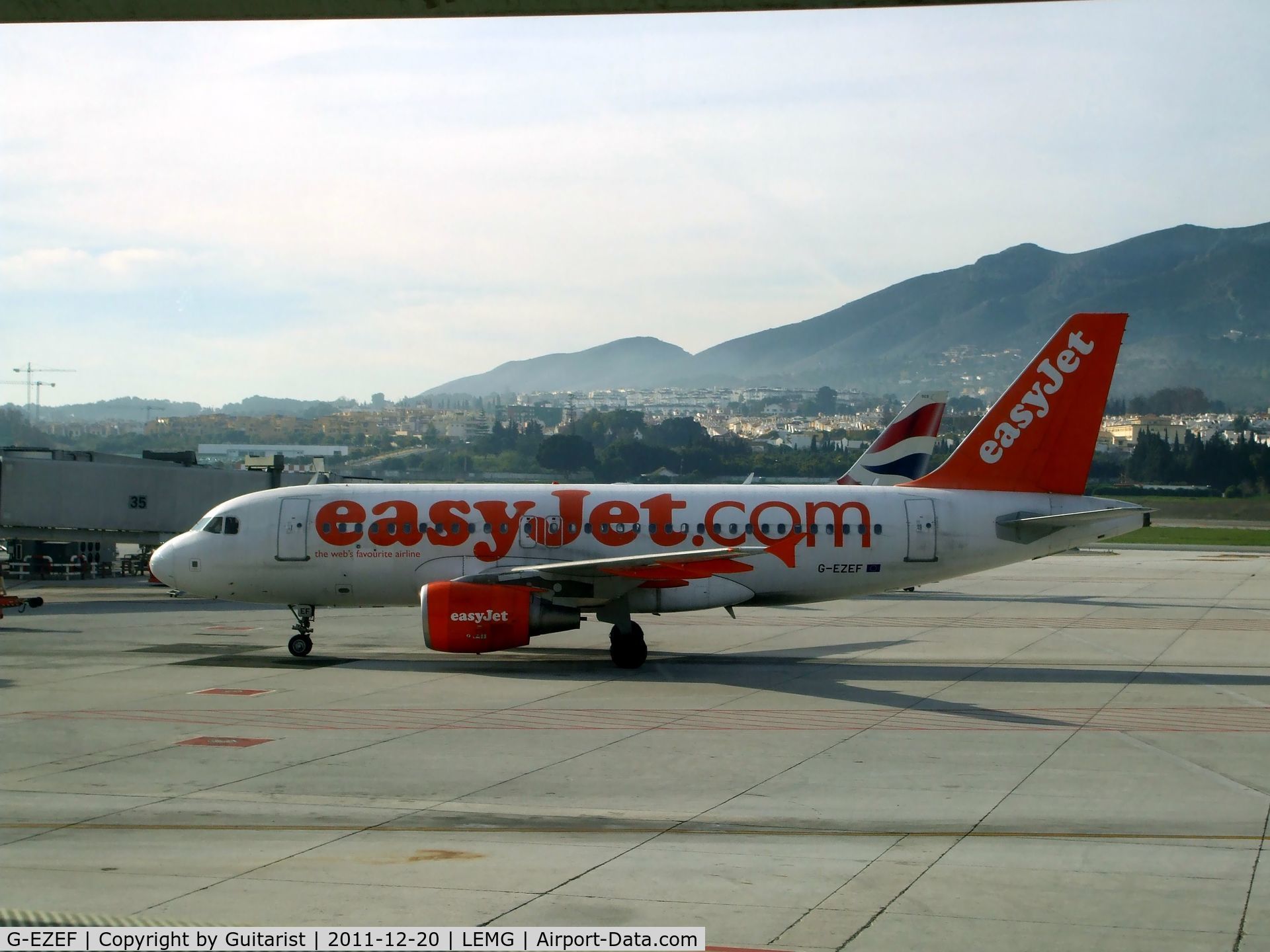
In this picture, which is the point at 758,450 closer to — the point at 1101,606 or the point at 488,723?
the point at 1101,606

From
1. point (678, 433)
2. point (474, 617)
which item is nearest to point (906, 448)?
point (474, 617)

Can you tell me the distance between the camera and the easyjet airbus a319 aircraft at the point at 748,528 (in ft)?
90.8

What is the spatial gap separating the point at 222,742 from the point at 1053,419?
772 inches

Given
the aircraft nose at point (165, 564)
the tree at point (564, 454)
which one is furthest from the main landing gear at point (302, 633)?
the tree at point (564, 454)

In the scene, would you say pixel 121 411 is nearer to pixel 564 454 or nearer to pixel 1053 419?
pixel 564 454

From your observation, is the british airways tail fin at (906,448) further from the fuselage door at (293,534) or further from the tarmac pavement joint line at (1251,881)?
the tarmac pavement joint line at (1251,881)

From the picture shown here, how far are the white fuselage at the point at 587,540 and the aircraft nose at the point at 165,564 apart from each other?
0.22 ft

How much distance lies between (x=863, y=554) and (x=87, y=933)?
20.7 metres

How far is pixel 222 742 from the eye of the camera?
18.4 metres

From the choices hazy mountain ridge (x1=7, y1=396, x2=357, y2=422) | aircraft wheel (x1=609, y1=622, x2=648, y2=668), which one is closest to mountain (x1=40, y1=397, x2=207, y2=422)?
hazy mountain ridge (x1=7, y1=396, x2=357, y2=422)

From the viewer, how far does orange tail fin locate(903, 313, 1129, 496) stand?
2778cm

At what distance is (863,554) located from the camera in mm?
27703

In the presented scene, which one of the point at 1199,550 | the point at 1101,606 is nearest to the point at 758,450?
the point at 1199,550

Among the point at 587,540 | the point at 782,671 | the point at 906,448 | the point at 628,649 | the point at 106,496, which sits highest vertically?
the point at 906,448
